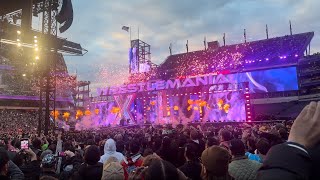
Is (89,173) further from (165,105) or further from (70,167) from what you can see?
(165,105)

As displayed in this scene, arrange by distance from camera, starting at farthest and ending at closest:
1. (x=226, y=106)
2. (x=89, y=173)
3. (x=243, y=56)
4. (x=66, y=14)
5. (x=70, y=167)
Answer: (x=243, y=56)
(x=226, y=106)
(x=66, y=14)
(x=70, y=167)
(x=89, y=173)

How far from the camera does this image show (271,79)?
4191 centimetres

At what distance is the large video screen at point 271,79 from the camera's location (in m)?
40.4

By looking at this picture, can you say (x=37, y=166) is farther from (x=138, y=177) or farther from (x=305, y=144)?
(x=305, y=144)

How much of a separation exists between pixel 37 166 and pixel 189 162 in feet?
9.43

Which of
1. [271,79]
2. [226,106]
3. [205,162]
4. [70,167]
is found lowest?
[70,167]

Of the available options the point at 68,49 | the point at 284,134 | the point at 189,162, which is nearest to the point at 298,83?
the point at 68,49

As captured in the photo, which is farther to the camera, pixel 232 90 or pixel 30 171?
pixel 232 90

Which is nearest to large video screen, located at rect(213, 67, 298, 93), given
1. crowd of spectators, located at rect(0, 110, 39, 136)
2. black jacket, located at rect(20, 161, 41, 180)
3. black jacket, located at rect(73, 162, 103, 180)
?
crowd of spectators, located at rect(0, 110, 39, 136)

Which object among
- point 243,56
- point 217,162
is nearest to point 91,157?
point 217,162

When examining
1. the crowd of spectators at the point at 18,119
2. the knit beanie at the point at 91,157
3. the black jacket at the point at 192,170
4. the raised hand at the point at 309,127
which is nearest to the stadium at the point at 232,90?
the crowd of spectators at the point at 18,119

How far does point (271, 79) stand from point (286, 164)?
43595mm

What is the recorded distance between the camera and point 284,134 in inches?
283

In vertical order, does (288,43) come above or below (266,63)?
above
